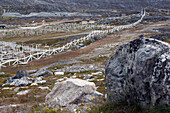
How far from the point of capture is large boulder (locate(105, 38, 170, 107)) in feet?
18.1

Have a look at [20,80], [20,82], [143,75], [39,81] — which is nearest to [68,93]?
[143,75]

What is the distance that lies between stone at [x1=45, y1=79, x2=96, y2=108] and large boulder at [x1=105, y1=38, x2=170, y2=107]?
7.00 ft

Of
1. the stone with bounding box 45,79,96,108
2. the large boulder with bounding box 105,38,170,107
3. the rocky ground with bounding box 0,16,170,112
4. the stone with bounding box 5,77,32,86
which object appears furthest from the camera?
the stone with bounding box 5,77,32,86

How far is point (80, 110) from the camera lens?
7422 mm

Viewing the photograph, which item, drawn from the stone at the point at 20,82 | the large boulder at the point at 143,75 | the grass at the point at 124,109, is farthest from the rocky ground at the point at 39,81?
the large boulder at the point at 143,75

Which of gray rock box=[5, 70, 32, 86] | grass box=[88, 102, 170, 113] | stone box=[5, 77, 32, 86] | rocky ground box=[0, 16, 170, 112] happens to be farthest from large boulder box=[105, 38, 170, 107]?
gray rock box=[5, 70, 32, 86]

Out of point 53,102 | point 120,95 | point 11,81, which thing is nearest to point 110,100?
point 120,95

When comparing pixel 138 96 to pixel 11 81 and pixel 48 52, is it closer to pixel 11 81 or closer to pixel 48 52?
pixel 11 81

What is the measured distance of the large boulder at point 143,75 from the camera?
5.53m

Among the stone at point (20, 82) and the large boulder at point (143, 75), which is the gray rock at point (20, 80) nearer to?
the stone at point (20, 82)

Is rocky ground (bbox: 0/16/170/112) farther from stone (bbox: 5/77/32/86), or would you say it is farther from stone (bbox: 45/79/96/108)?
stone (bbox: 45/79/96/108)

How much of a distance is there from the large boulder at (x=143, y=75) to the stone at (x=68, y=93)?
213cm

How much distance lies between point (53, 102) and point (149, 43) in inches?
201

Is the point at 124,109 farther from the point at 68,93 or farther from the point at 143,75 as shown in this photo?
the point at 68,93
